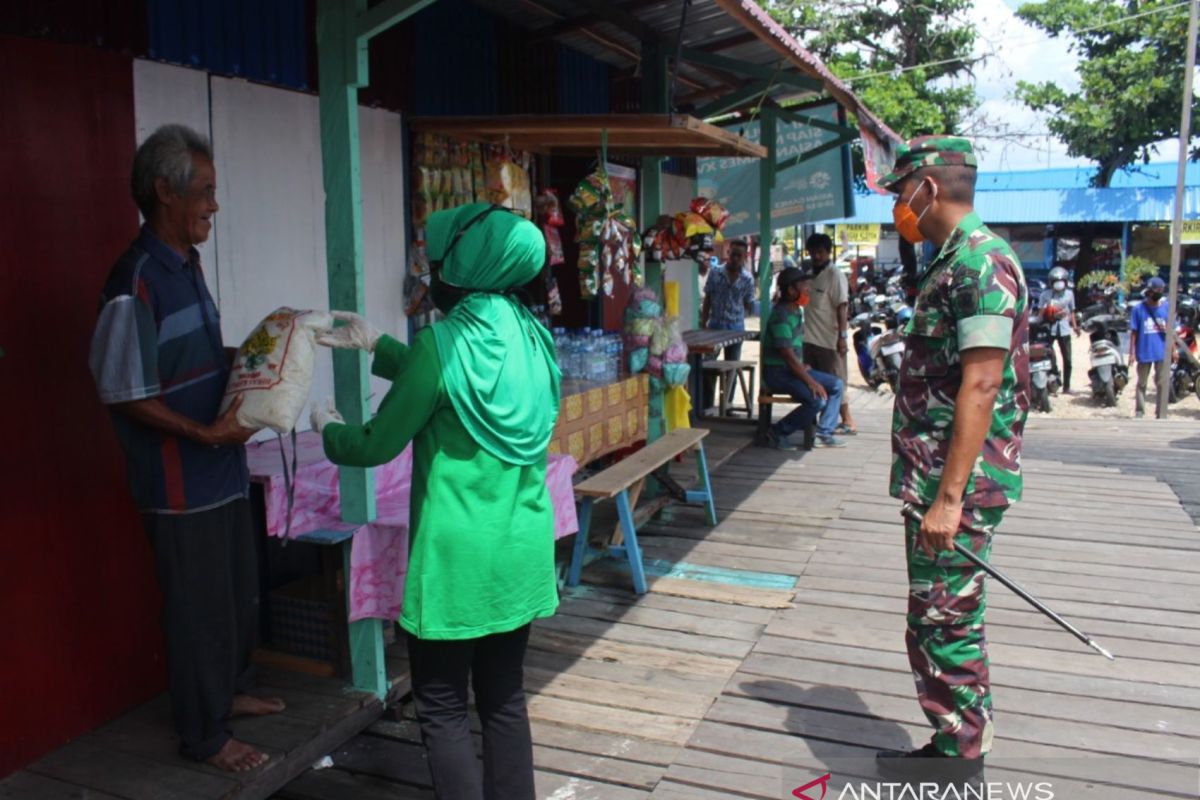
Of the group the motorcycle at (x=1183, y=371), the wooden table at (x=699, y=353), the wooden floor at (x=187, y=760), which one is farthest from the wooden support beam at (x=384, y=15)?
A: the motorcycle at (x=1183, y=371)

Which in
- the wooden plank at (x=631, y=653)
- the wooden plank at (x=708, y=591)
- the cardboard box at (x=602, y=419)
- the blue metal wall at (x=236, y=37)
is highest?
the blue metal wall at (x=236, y=37)

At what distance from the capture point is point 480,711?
256 cm

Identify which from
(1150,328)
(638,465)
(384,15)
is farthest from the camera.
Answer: (1150,328)

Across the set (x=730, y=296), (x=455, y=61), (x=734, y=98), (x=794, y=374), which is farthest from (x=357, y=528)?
(x=730, y=296)

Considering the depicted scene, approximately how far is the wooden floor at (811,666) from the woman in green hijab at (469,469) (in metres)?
0.76

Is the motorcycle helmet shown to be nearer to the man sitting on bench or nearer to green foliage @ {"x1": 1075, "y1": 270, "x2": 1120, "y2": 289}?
the man sitting on bench

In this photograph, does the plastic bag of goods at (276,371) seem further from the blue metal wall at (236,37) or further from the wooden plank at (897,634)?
the wooden plank at (897,634)

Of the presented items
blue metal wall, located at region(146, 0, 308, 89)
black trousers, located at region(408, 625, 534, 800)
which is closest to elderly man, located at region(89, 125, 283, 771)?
black trousers, located at region(408, 625, 534, 800)

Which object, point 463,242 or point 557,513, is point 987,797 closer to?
point 557,513

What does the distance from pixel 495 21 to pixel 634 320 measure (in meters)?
Result: 1.91

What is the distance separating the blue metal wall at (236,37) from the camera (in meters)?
3.42

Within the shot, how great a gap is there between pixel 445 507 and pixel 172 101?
2055 mm

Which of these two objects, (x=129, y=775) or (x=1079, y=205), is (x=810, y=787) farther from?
(x=1079, y=205)

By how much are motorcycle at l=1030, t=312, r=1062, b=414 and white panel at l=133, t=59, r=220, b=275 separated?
9339 mm
